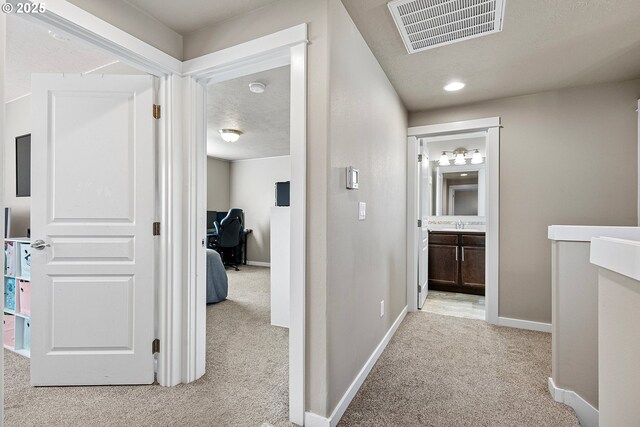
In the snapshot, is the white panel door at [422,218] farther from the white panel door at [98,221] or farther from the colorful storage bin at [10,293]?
the colorful storage bin at [10,293]

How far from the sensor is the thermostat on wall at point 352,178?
5.66 feet

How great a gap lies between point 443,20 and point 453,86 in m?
1.07

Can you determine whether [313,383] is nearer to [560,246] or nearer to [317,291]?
[317,291]

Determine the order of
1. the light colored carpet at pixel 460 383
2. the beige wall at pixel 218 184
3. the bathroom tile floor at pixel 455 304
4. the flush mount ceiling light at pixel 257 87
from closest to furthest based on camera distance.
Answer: the light colored carpet at pixel 460 383
the flush mount ceiling light at pixel 257 87
the bathroom tile floor at pixel 455 304
the beige wall at pixel 218 184

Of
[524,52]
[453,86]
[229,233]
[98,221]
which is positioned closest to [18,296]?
[98,221]

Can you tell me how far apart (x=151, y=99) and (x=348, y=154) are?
1280 millimetres

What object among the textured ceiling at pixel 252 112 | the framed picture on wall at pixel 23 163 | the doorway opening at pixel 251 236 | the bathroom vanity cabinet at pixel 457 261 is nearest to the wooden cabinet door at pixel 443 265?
the bathroom vanity cabinet at pixel 457 261

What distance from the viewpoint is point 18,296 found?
7.91 feet

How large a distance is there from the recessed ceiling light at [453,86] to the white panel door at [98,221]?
7.98ft

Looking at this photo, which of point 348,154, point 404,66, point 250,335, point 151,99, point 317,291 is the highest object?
point 404,66

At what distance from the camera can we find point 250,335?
9.12ft

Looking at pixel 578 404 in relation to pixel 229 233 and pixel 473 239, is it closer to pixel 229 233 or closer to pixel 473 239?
pixel 473 239

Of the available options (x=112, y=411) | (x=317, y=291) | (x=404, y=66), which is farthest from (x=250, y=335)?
(x=404, y=66)

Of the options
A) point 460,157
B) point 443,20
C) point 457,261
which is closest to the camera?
point 443,20
